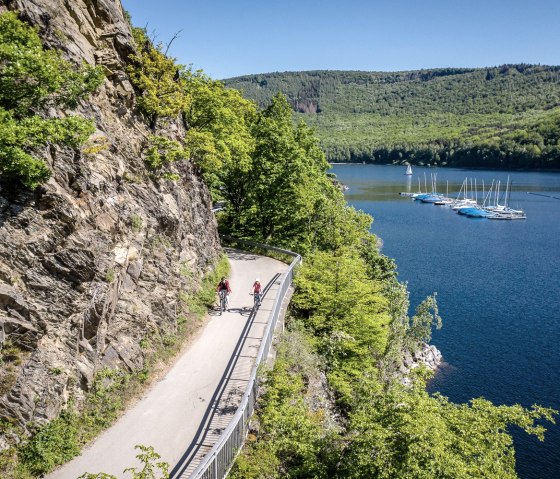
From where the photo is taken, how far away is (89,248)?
45.9 feet

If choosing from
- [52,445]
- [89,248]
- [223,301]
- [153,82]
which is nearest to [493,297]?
[223,301]

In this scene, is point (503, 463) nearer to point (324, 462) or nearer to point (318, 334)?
point (324, 462)

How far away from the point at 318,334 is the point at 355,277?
466 cm

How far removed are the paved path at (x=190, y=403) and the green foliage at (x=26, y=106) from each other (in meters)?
7.15

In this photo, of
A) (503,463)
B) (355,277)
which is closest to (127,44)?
(355,277)

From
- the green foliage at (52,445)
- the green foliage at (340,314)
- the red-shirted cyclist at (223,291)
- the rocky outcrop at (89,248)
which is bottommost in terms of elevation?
the green foliage at (340,314)

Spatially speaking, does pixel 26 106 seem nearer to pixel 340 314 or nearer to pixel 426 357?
pixel 340 314

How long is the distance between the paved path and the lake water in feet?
60.7

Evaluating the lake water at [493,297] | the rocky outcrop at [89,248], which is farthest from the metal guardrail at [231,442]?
the lake water at [493,297]

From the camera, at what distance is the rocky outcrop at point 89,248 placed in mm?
11852

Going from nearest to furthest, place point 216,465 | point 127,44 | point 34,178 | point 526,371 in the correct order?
point 216,465 → point 34,178 → point 127,44 → point 526,371

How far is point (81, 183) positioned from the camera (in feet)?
47.7

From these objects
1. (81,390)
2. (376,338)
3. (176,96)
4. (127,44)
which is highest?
(127,44)

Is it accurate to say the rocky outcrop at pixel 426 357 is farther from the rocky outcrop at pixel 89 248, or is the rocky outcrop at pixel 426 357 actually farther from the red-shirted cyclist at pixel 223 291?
the rocky outcrop at pixel 89 248
